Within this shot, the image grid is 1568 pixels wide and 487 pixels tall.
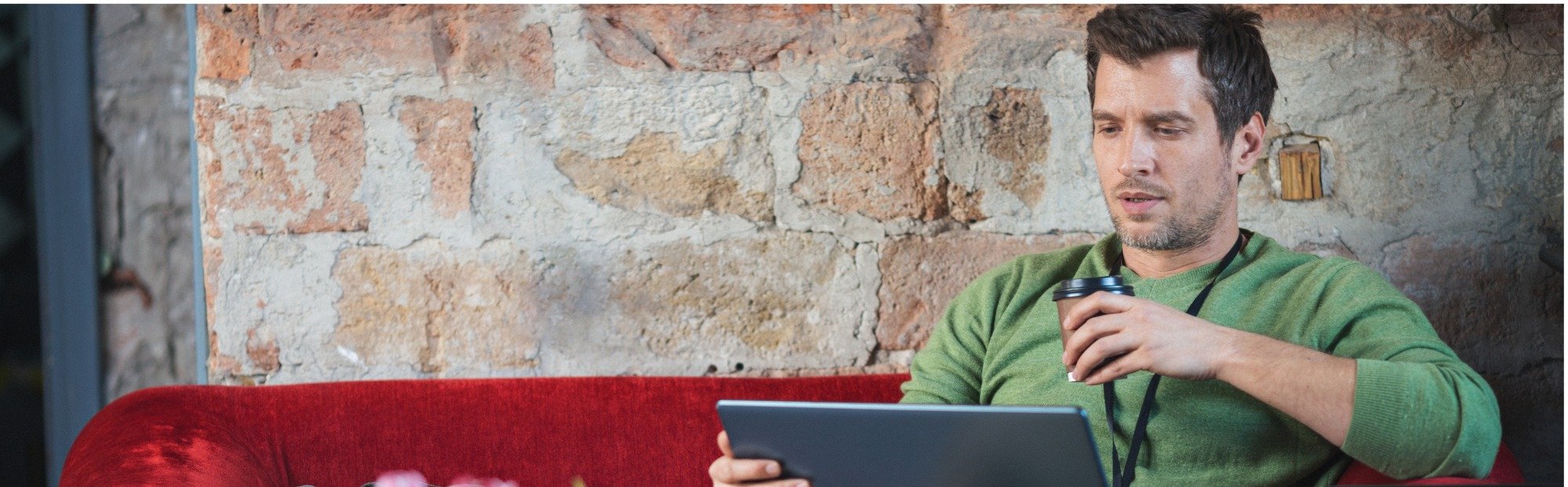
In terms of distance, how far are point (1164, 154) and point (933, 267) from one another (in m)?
0.56

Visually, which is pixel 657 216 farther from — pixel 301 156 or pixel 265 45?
pixel 265 45

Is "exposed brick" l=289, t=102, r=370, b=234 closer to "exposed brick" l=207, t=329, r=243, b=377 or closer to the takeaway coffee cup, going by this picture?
"exposed brick" l=207, t=329, r=243, b=377

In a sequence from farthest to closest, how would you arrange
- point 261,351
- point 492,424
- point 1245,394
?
point 261,351
point 492,424
point 1245,394

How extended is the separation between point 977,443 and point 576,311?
1.09 meters

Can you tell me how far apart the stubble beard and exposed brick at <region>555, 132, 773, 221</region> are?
2.22 ft

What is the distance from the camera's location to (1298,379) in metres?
1.19

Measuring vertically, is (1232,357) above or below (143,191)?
below

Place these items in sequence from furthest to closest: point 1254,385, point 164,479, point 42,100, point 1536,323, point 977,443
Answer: point 42,100 → point 1536,323 → point 164,479 → point 1254,385 → point 977,443

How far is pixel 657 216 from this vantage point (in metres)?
1.96

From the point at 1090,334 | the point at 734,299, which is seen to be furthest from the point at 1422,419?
the point at 734,299

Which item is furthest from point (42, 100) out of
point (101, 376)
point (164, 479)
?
point (164, 479)

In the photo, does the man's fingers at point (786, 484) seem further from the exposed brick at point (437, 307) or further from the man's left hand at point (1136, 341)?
the exposed brick at point (437, 307)

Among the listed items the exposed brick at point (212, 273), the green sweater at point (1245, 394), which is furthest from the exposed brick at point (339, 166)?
the green sweater at point (1245, 394)

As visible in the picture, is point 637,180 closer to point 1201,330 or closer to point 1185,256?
point 1185,256
